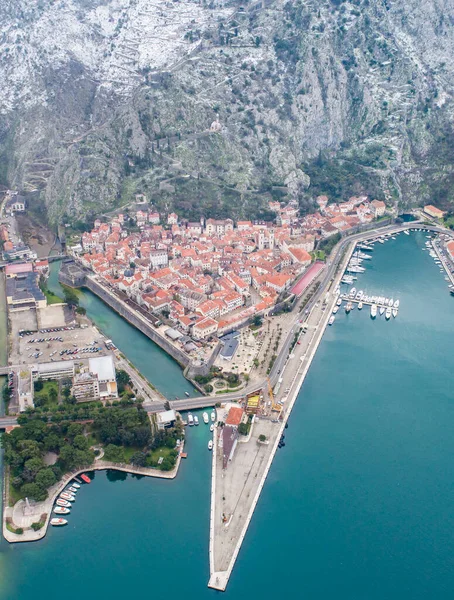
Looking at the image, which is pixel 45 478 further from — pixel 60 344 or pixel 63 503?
pixel 60 344

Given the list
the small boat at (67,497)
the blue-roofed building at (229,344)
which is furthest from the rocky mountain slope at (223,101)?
the small boat at (67,497)

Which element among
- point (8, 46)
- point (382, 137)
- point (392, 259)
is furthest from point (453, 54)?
point (8, 46)

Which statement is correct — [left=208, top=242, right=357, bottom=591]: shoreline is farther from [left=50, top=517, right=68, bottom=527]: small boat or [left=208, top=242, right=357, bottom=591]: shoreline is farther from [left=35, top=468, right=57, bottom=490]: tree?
[left=35, top=468, right=57, bottom=490]: tree

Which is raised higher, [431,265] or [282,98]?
[282,98]

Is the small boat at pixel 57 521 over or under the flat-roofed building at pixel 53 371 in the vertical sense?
under

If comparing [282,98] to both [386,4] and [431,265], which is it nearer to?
[386,4]

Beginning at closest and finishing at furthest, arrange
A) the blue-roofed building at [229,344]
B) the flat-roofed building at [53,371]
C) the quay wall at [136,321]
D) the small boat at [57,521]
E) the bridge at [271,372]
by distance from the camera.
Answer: the small boat at [57,521] → the bridge at [271,372] → the flat-roofed building at [53,371] → the blue-roofed building at [229,344] → the quay wall at [136,321]

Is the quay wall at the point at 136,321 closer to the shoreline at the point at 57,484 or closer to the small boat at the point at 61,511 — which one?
the shoreline at the point at 57,484
